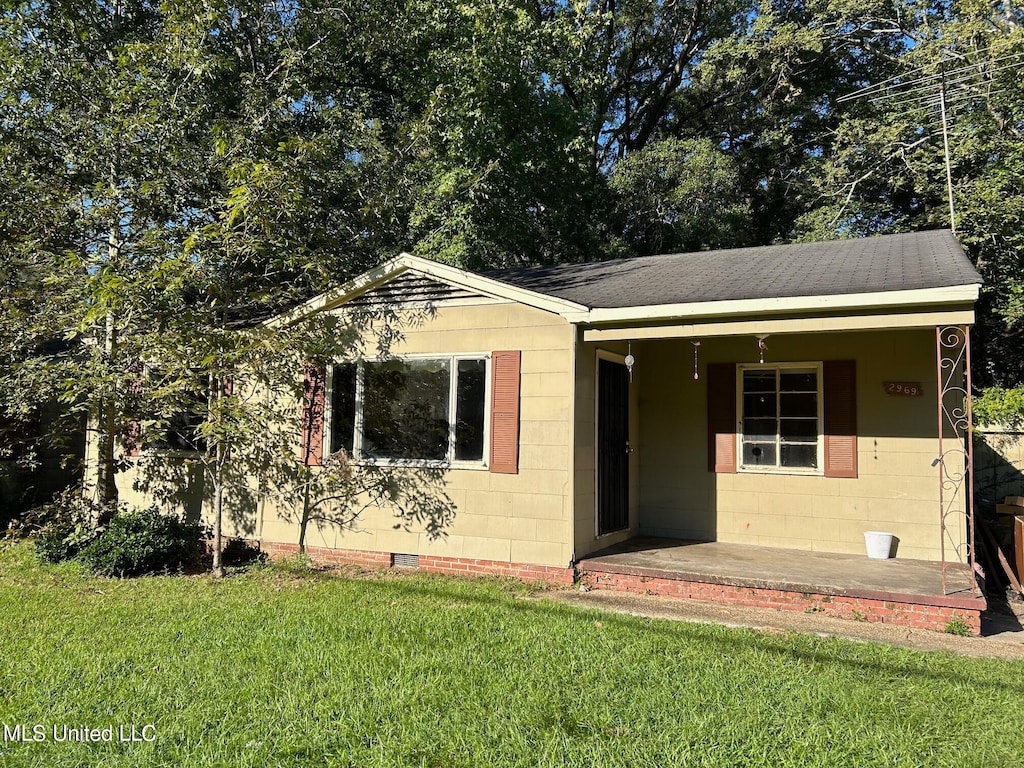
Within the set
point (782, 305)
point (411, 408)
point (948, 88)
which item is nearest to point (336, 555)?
point (411, 408)

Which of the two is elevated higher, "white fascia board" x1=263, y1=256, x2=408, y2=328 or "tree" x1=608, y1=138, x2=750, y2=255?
"tree" x1=608, y1=138, x2=750, y2=255

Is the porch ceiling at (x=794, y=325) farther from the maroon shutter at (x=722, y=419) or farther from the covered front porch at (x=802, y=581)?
the covered front porch at (x=802, y=581)

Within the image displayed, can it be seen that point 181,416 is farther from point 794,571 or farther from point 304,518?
point 794,571

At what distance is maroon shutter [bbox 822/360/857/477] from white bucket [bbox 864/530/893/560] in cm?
→ 67

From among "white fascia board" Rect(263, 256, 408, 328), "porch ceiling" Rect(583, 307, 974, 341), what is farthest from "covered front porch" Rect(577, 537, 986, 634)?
"white fascia board" Rect(263, 256, 408, 328)

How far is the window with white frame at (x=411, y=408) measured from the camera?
7500 millimetres

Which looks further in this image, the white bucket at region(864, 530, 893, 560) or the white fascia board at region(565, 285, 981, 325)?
the white bucket at region(864, 530, 893, 560)

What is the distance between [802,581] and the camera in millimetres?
6113

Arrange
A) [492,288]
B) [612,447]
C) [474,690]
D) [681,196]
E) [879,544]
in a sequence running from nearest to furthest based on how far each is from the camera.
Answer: [474,690] < [879,544] < [492,288] < [612,447] < [681,196]

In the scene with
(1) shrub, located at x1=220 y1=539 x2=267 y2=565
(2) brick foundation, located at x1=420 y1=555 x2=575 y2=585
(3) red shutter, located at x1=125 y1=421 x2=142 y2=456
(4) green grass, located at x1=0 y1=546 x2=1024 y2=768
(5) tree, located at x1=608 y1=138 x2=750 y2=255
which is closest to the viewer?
(4) green grass, located at x1=0 y1=546 x2=1024 y2=768

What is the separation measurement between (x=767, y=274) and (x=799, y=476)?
2.25 meters

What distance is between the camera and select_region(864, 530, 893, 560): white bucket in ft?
23.5

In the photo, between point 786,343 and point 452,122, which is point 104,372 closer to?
point 786,343

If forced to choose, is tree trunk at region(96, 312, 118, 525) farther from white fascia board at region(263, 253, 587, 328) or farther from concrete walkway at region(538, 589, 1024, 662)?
concrete walkway at region(538, 589, 1024, 662)
